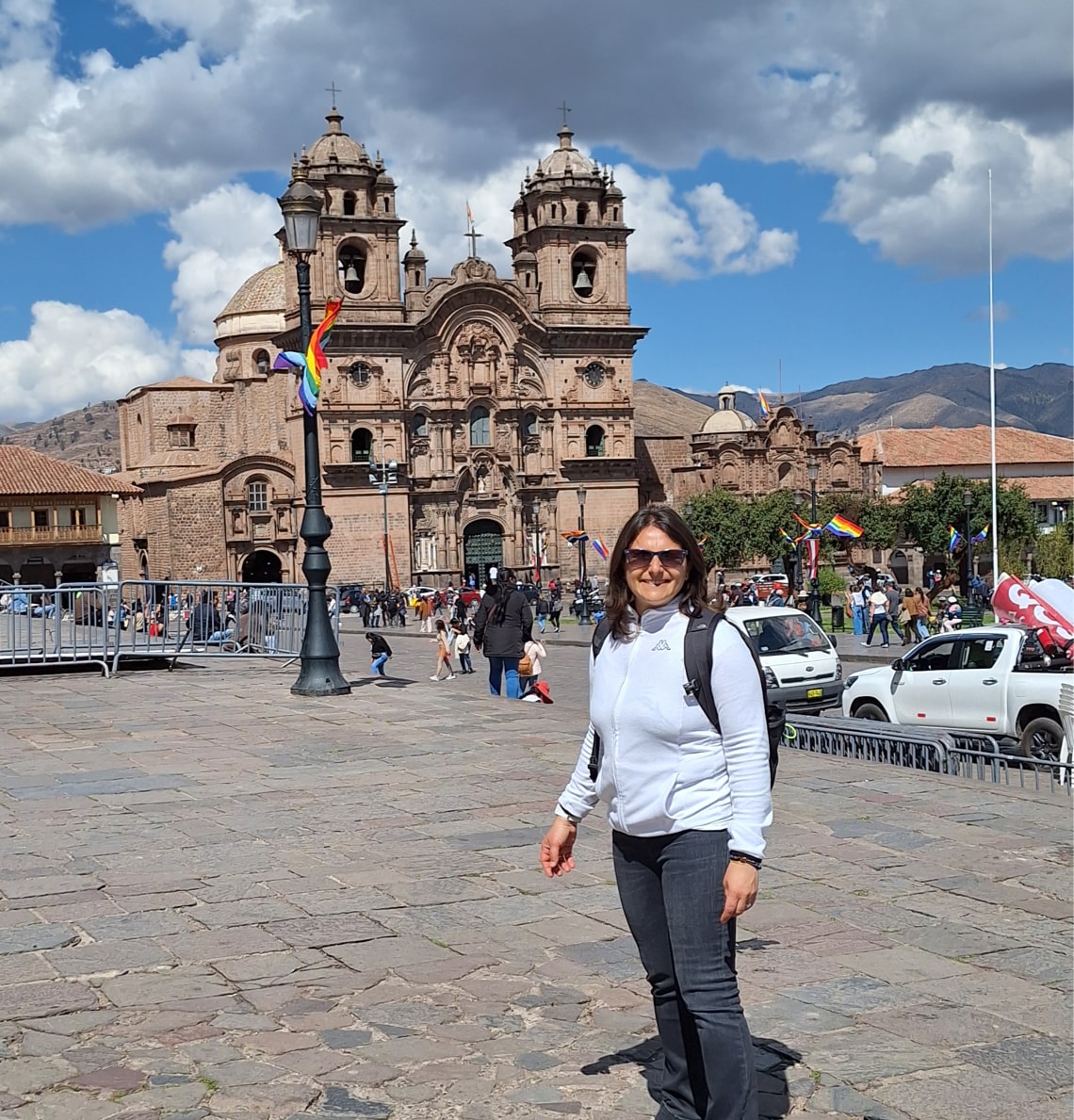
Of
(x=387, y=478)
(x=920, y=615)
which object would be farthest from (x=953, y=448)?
(x=920, y=615)

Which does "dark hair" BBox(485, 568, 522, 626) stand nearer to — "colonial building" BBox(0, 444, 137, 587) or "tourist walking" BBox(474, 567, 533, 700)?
"tourist walking" BBox(474, 567, 533, 700)

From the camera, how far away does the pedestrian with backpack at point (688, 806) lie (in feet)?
12.1

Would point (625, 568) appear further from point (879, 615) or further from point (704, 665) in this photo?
point (879, 615)

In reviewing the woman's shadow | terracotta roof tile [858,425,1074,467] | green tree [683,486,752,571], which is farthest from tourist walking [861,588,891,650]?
terracotta roof tile [858,425,1074,467]

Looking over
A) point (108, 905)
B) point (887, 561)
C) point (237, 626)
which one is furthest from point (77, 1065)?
point (887, 561)

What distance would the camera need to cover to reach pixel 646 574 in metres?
3.92

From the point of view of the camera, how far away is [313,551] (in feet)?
50.2

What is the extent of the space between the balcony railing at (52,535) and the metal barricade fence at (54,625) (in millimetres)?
51692

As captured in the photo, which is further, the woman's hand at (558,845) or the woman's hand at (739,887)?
the woman's hand at (558,845)

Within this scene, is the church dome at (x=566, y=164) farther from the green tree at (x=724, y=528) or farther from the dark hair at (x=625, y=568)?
the dark hair at (x=625, y=568)

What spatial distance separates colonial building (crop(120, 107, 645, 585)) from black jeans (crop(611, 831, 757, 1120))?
56577mm

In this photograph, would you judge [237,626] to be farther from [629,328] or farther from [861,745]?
[629,328]

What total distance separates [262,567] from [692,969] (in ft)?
198

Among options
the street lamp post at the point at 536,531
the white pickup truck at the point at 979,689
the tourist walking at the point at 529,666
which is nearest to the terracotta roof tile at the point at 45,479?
the street lamp post at the point at 536,531
